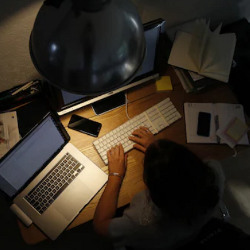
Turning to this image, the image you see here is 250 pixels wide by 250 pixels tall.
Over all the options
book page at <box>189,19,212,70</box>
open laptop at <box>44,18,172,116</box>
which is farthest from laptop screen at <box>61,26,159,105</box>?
book page at <box>189,19,212,70</box>

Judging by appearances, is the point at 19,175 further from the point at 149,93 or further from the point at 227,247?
the point at 227,247

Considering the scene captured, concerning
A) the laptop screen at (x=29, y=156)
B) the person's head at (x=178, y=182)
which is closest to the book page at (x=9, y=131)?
the laptop screen at (x=29, y=156)

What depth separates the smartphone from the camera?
129 cm

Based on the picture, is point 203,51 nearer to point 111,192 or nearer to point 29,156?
point 111,192

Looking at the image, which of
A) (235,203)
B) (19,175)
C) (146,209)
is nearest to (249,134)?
(146,209)

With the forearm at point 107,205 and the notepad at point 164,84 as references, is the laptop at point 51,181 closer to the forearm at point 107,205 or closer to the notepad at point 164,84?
the forearm at point 107,205

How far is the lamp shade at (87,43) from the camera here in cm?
50

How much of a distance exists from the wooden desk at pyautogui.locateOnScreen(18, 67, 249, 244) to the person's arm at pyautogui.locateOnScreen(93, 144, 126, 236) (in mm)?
38

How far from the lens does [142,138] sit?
127 cm

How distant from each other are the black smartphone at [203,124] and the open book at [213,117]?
1 cm

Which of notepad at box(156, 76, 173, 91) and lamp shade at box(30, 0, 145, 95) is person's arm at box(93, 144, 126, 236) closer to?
notepad at box(156, 76, 173, 91)

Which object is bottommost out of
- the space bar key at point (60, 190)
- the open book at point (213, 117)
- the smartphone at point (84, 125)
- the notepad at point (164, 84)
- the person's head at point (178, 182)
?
the open book at point (213, 117)

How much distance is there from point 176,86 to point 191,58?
0.51 feet

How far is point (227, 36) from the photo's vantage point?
1.38 meters
